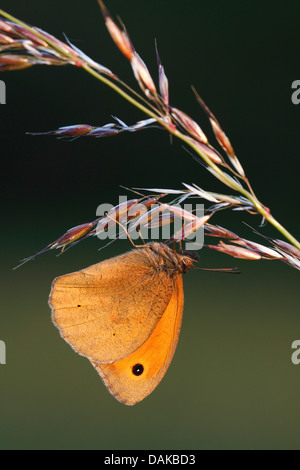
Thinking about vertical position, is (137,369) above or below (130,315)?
below

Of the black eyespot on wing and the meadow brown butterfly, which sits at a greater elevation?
the meadow brown butterfly

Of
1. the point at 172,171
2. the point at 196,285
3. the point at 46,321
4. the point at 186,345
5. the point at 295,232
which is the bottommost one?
the point at 186,345

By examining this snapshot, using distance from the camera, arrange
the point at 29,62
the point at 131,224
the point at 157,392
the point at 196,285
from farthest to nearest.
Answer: the point at 196,285 → the point at 157,392 → the point at 131,224 → the point at 29,62

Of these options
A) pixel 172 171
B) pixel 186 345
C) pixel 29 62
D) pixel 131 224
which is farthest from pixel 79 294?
pixel 172 171

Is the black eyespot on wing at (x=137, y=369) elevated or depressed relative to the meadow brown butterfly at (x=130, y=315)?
depressed

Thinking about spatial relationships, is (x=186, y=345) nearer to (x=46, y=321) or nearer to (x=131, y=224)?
(x=46, y=321)
